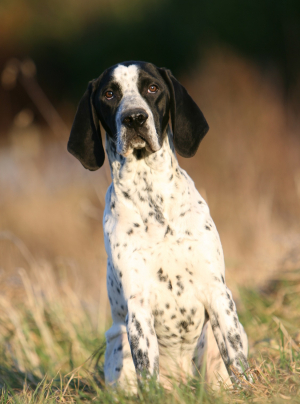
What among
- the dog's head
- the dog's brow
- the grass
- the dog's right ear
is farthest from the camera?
the grass

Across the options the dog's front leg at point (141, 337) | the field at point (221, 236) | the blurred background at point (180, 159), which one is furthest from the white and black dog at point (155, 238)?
the blurred background at point (180, 159)

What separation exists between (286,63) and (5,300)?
8.24 metres

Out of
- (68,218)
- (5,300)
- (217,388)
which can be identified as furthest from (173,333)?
(68,218)

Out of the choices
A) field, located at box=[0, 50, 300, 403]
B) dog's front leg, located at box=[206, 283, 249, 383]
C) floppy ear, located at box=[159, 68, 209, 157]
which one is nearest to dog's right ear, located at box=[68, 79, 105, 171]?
floppy ear, located at box=[159, 68, 209, 157]

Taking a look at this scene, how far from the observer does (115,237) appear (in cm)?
338

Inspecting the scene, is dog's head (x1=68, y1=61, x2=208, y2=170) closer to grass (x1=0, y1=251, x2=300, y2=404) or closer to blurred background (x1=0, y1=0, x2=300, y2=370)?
blurred background (x1=0, y1=0, x2=300, y2=370)

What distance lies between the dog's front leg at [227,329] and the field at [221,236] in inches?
4.7

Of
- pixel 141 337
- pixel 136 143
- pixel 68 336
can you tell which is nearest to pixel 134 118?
pixel 136 143

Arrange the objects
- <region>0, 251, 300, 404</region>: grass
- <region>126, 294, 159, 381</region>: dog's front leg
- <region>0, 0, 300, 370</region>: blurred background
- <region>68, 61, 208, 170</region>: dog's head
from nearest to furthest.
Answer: <region>126, 294, 159, 381</region>: dog's front leg → <region>68, 61, 208, 170</region>: dog's head → <region>0, 251, 300, 404</region>: grass → <region>0, 0, 300, 370</region>: blurred background

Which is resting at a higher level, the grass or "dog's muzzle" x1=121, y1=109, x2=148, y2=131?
"dog's muzzle" x1=121, y1=109, x2=148, y2=131

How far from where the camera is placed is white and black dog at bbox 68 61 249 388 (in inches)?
129

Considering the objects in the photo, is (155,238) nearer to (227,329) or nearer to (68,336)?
(227,329)

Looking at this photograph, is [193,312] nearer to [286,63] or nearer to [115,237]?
[115,237]

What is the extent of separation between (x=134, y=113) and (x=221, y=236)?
4830mm
